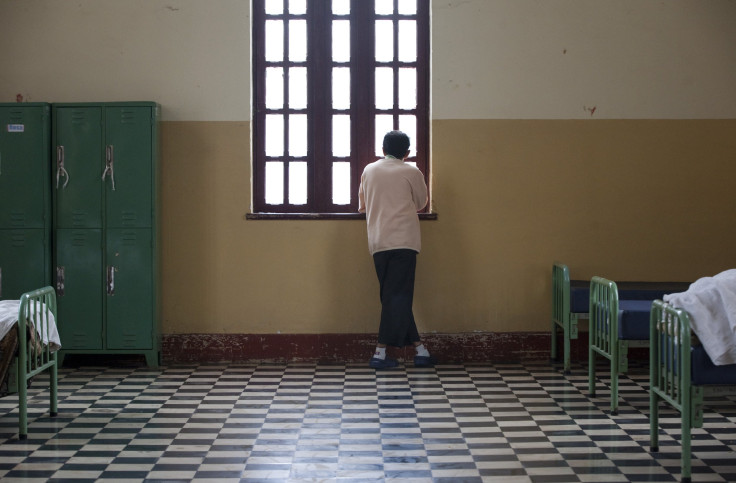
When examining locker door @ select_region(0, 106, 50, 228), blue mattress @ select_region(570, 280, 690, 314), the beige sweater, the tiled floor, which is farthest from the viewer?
locker door @ select_region(0, 106, 50, 228)

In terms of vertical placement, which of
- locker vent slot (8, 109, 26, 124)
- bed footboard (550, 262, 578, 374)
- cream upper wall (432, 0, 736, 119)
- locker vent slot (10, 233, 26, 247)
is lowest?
bed footboard (550, 262, 578, 374)

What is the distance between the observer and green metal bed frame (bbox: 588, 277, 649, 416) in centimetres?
541

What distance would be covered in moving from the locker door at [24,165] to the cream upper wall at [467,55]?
38 centimetres

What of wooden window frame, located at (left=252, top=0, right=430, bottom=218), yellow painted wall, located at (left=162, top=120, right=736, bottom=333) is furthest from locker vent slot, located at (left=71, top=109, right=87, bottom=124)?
wooden window frame, located at (left=252, top=0, right=430, bottom=218)

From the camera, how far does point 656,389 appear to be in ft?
14.9

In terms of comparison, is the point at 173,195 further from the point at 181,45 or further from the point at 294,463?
the point at 294,463

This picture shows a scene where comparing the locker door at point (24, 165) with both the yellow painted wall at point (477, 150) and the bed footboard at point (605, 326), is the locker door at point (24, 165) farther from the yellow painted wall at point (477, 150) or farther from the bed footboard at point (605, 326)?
the bed footboard at point (605, 326)

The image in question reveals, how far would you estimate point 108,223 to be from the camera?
6.99 meters

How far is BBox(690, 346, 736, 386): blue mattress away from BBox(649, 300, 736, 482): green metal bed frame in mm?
25

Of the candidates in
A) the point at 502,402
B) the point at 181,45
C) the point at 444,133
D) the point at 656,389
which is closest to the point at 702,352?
the point at 656,389

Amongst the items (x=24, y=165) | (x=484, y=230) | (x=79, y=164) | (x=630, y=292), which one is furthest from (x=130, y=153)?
(x=630, y=292)

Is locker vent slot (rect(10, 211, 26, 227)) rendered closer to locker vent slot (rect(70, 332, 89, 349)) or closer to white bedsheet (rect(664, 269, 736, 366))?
locker vent slot (rect(70, 332, 89, 349))

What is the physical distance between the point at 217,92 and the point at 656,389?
4144 mm

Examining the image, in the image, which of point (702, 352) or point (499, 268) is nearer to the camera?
point (702, 352)
